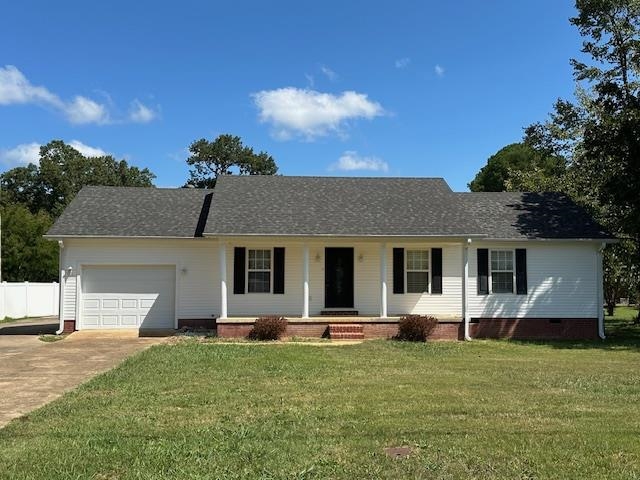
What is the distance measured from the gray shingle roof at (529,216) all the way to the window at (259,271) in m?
6.87

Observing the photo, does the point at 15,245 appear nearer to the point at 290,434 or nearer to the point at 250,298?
the point at 250,298

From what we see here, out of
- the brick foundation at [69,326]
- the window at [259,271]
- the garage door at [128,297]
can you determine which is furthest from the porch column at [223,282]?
the brick foundation at [69,326]

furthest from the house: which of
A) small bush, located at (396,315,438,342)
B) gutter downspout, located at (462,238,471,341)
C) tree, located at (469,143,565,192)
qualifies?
tree, located at (469,143,565,192)

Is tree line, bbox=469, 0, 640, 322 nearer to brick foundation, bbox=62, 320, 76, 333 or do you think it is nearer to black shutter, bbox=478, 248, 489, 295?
black shutter, bbox=478, 248, 489, 295

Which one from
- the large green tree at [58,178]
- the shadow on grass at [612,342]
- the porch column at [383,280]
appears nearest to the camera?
the shadow on grass at [612,342]

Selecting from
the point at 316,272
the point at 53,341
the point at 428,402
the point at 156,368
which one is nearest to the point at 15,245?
the point at 53,341

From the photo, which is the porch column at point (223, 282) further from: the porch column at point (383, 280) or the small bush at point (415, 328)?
the small bush at point (415, 328)

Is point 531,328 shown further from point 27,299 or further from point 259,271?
point 27,299

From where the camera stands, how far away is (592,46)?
22.0m

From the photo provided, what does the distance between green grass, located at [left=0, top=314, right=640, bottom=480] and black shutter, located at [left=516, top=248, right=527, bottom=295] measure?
6.53 metres

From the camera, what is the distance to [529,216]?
2033 centimetres

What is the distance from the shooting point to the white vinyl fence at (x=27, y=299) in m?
27.1

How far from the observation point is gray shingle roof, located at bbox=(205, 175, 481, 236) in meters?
17.9

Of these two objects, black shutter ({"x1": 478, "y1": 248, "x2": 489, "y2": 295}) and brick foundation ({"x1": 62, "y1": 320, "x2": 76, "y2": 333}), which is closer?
brick foundation ({"x1": 62, "y1": 320, "x2": 76, "y2": 333})
